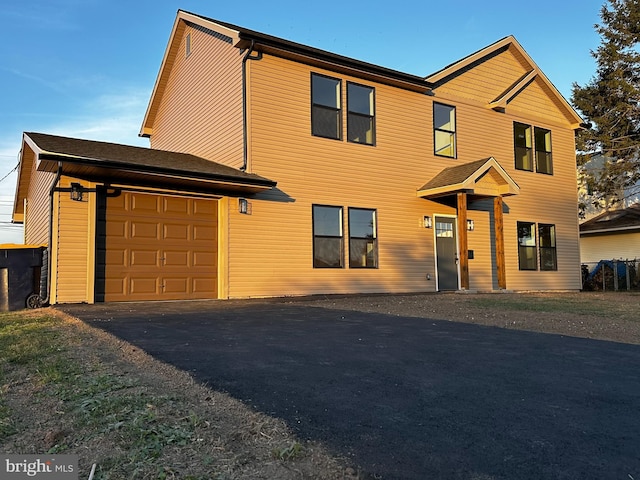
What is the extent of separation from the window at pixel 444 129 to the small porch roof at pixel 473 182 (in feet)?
2.33

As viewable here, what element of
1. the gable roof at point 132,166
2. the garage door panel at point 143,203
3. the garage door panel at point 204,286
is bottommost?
the garage door panel at point 204,286

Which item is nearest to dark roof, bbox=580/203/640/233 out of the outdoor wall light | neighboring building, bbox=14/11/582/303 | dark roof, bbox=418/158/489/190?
neighboring building, bbox=14/11/582/303

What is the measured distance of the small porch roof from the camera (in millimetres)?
12742

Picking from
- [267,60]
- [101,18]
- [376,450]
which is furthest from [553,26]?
[376,450]

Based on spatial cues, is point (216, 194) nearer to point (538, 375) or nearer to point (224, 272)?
point (224, 272)

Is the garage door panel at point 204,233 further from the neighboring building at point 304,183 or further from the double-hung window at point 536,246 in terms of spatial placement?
the double-hung window at point 536,246

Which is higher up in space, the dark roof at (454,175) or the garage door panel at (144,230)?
the dark roof at (454,175)

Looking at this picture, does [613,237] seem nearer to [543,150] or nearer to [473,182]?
[543,150]

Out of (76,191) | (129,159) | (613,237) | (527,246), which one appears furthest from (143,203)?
(613,237)

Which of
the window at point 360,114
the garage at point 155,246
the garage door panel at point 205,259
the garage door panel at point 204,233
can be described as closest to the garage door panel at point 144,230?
the garage at point 155,246

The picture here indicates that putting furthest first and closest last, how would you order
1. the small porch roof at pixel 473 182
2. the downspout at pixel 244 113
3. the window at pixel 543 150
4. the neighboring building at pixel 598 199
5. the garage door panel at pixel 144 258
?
the neighboring building at pixel 598 199 → the window at pixel 543 150 → the small porch roof at pixel 473 182 → the downspout at pixel 244 113 → the garage door panel at pixel 144 258

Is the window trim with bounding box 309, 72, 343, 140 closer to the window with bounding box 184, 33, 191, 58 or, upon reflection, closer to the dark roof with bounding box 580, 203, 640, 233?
the window with bounding box 184, 33, 191, 58

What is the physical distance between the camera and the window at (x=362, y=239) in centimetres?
1233

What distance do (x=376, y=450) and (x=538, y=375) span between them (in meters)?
2.19
